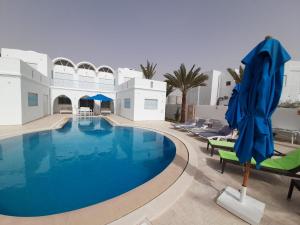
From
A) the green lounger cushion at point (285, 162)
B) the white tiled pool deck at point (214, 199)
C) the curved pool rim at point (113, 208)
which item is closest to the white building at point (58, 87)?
the curved pool rim at point (113, 208)

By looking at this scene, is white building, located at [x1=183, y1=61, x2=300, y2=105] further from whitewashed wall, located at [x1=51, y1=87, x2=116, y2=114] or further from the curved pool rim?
the curved pool rim

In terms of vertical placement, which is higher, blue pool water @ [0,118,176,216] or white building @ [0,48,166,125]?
white building @ [0,48,166,125]

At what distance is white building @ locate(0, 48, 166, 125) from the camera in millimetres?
10633

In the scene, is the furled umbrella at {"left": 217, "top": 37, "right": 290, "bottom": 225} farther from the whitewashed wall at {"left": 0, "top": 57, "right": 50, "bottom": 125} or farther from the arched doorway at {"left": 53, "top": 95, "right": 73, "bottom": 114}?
the arched doorway at {"left": 53, "top": 95, "right": 73, "bottom": 114}

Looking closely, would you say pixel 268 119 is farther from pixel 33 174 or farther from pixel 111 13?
pixel 111 13

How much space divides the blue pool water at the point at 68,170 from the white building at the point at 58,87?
430 centimetres

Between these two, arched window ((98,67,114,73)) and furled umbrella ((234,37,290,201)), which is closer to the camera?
furled umbrella ((234,37,290,201))

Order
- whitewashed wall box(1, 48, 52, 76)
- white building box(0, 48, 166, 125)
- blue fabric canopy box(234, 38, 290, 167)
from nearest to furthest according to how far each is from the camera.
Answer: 1. blue fabric canopy box(234, 38, 290, 167)
2. white building box(0, 48, 166, 125)
3. whitewashed wall box(1, 48, 52, 76)


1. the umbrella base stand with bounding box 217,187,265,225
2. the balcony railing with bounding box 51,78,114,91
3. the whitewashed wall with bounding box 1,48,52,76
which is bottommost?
the umbrella base stand with bounding box 217,187,265,225

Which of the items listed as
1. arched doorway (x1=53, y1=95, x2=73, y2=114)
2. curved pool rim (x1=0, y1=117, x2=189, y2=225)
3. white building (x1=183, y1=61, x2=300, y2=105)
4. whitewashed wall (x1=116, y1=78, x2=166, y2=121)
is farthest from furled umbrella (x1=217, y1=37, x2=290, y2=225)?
arched doorway (x1=53, y1=95, x2=73, y2=114)

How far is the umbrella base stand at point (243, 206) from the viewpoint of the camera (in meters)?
2.51

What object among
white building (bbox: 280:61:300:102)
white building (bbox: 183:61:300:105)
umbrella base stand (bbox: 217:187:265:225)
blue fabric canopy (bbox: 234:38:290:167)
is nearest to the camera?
blue fabric canopy (bbox: 234:38:290:167)

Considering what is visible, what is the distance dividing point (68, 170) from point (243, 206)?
5239 mm

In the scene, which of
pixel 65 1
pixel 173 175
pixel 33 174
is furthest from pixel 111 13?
pixel 173 175
